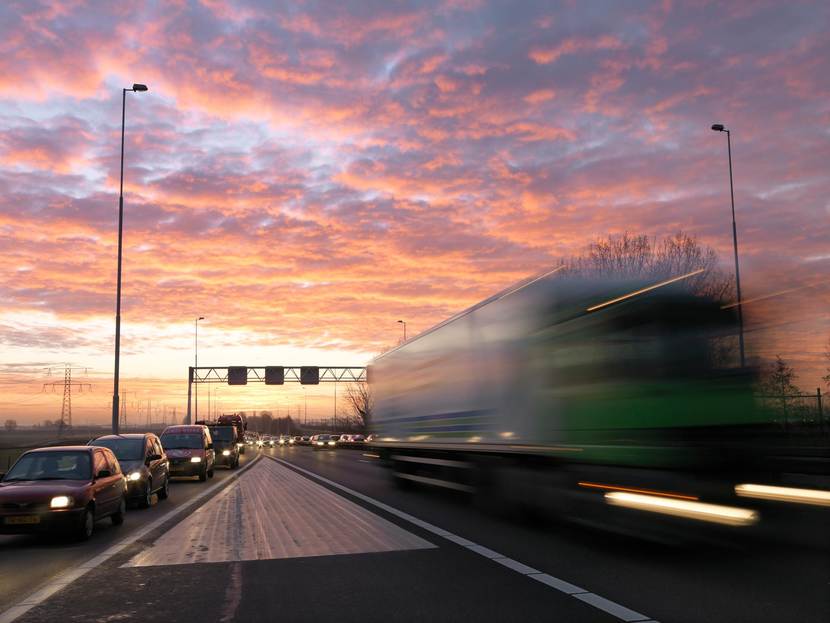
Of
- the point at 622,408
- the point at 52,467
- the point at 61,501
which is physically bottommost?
the point at 61,501

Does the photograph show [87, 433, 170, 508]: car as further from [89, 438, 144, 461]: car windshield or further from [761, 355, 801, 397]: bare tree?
[761, 355, 801, 397]: bare tree

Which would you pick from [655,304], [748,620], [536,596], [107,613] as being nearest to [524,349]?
[655,304]

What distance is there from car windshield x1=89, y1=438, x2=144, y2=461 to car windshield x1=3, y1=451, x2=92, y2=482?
14.4 ft


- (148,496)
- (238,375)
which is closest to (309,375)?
(238,375)

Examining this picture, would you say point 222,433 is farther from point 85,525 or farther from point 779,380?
point 779,380

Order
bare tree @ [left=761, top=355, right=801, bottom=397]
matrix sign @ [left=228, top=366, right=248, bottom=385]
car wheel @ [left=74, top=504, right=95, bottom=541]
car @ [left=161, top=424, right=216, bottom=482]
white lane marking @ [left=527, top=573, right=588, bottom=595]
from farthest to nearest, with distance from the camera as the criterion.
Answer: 1. matrix sign @ [left=228, top=366, right=248, bottom=385]
2. car @ [left=161, top=424, right=216, bottom=482]
3. car wheel @ [left=74, top=504, right=95, bottom=541]
4. bare tree @ [left=761, top=355, right=801, bottom=397]
5. white lane marking @ [left=527, top=573, right=588, bottom=595]

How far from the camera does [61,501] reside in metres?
11.8

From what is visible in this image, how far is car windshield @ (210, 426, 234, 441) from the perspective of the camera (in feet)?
125

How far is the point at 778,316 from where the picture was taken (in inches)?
368

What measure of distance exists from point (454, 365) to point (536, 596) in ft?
28.3

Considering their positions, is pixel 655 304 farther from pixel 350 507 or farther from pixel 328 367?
pixel 328 367

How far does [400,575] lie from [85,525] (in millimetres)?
5787

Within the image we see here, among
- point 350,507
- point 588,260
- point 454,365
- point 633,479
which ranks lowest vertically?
point 350,507

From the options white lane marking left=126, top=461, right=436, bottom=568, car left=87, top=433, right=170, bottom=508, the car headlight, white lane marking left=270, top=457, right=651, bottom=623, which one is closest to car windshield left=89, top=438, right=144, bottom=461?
car left=87, top=433, right=170, bottom=508
